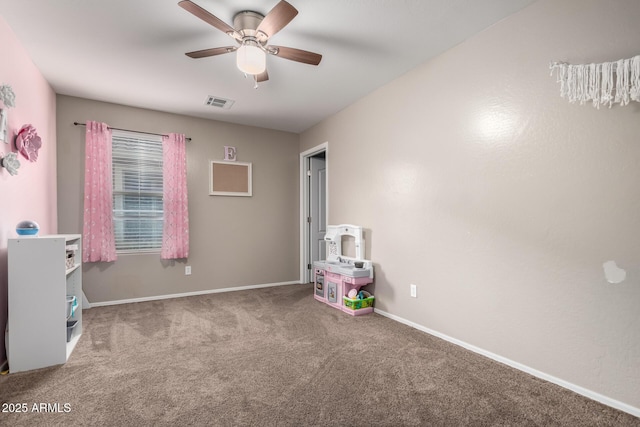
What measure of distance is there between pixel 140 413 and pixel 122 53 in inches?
108

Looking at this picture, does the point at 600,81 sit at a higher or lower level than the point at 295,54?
lower

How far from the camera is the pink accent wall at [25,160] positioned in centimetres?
222

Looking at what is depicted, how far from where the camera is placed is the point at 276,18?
1.87 m

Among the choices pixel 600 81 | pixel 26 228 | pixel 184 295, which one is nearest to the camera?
pixel 600 81

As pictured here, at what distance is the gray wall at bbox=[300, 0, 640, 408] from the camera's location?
1729 millimetres

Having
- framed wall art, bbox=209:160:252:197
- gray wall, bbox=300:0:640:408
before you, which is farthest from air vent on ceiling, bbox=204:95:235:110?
gray wall, bbox=300:0:640:408

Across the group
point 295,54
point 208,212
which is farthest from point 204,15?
point 208,212

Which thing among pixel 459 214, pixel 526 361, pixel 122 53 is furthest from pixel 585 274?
pixel 122 53

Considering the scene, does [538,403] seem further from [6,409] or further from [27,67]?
[27,67]

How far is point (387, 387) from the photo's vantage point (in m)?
1.93

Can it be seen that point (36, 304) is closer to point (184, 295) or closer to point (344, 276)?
point (184, 295)

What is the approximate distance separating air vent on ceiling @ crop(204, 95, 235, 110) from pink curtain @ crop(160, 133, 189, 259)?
0.67 metres

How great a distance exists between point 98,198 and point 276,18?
10.1 ft

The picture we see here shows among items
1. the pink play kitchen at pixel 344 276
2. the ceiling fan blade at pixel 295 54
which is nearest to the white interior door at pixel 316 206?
the pink play kitchen at pixel 344 276
